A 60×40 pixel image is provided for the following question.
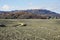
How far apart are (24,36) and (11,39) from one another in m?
1.50

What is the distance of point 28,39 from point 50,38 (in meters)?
1.77

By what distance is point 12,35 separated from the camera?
15406 millimetres

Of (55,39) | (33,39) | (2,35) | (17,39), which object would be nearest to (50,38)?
(55,39)

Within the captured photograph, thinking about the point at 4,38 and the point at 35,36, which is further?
the point at 35,36

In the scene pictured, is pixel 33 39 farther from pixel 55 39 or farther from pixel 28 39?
pixel 55 39

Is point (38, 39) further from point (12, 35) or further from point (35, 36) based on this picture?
point (12, 35)

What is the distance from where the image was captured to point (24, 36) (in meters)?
15.4

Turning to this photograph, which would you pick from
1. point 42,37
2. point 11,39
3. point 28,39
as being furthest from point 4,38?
point 42,37

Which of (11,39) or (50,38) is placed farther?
(50,38)

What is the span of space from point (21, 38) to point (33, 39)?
0.88 metres

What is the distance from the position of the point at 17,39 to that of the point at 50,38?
100 inches

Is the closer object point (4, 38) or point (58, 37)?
point (4, 38)

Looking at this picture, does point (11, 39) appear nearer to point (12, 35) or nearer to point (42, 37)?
point (12, 35)

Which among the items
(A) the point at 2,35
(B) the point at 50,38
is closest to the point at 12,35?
(A) the point at 2,35
